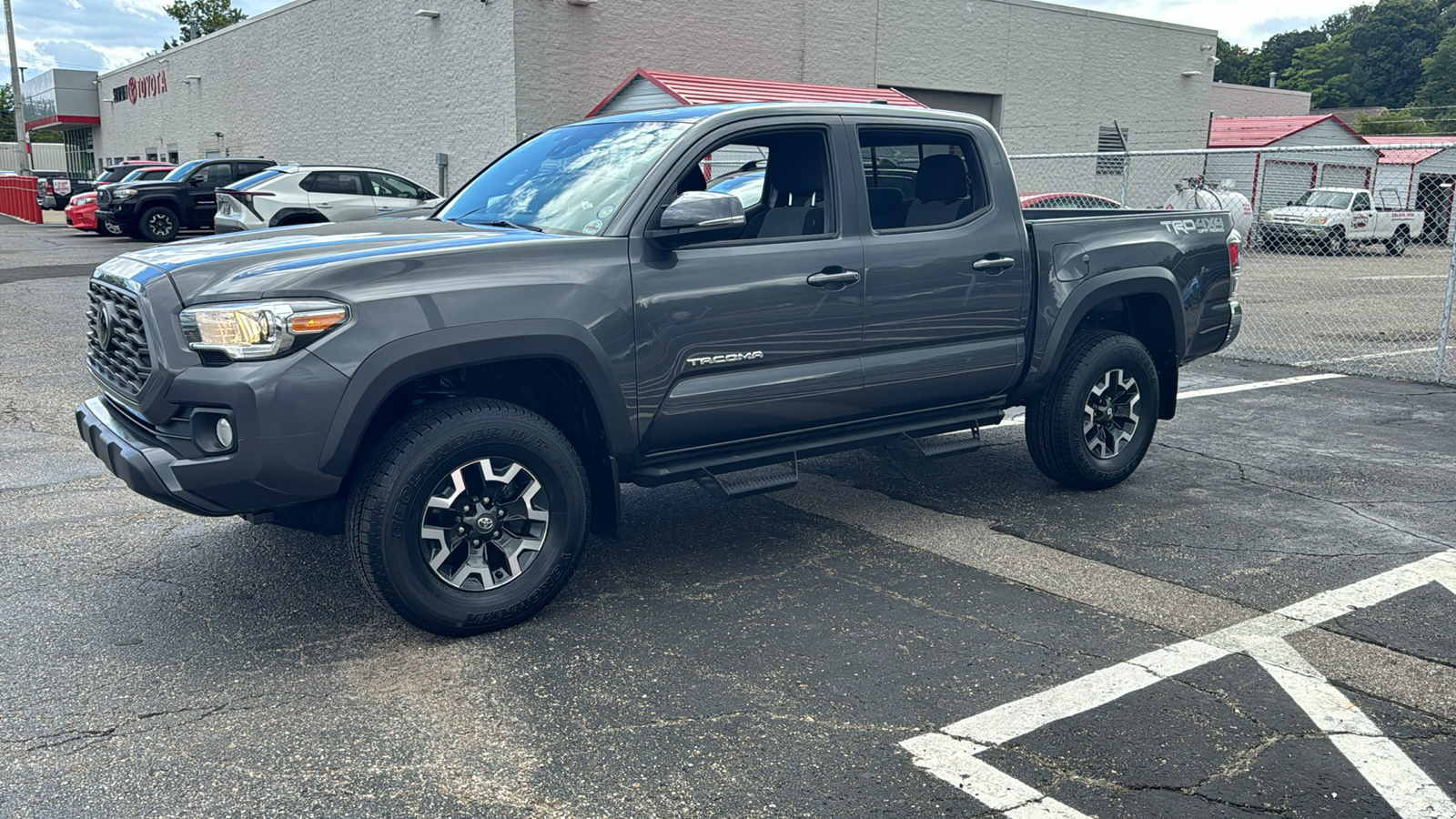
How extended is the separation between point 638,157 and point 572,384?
105 centimetres

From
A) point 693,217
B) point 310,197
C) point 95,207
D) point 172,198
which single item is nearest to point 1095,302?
point 693,217

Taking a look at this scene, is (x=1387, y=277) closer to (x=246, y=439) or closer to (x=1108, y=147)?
(x=1108, y=147)

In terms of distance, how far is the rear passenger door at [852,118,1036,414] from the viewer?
16.8ft

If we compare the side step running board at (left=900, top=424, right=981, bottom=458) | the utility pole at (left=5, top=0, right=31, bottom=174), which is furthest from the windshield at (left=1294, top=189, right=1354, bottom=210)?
the utility pole at (left=5, top=0, right=31, bottom=174)

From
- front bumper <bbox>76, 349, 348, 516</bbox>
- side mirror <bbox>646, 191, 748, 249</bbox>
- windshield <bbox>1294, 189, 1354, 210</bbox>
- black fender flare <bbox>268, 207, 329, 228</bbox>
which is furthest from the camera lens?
windshield <bbox>1294, 189, 1354, 210</bbox>

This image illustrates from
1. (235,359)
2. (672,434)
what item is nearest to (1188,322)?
(672,434)

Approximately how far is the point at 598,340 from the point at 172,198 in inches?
916

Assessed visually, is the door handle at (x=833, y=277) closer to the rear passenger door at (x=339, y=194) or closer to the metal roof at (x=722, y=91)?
the metal roof at (x=722, y=91)

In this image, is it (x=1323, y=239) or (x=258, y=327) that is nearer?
(x=258, y=327)

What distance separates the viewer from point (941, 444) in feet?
18.4

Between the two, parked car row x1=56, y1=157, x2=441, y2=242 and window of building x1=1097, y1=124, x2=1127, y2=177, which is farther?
window of building x1=1097, y1=124, x2=1127, y2=177

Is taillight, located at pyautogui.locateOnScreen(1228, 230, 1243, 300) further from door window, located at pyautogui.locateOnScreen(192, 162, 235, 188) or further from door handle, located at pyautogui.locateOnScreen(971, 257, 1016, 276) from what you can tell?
door window, located at pyautogui.locateOnScreen(192, 162, 235, 188)

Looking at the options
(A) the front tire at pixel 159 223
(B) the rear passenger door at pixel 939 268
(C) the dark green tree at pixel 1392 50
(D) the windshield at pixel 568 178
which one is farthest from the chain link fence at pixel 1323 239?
(C) the dark green tree at pixel 1392 50

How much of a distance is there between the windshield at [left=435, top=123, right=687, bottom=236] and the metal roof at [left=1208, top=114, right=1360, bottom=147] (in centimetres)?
3636
